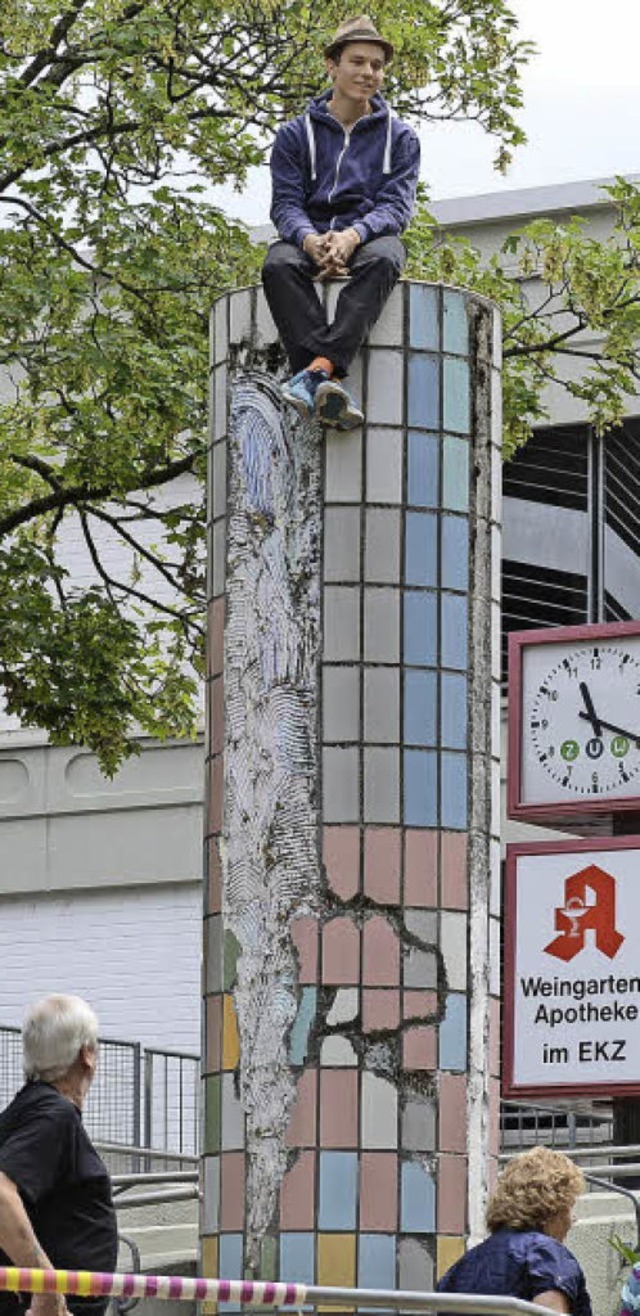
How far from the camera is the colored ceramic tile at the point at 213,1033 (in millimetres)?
11719

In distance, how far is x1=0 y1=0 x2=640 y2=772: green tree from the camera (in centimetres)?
2028

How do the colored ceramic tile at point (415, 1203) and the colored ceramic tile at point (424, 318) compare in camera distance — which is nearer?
the colored ceramic tile at point (415, 1203)

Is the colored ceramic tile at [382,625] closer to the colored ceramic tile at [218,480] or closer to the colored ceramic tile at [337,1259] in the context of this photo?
the colored ceramic tile at [218,480]

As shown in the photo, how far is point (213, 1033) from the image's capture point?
11766mm

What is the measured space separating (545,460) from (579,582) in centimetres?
116

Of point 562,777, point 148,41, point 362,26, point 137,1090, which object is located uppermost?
point 148,41

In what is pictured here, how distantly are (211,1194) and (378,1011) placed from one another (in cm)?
95

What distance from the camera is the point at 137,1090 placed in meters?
24.7

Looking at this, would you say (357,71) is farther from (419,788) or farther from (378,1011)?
(378,1011)

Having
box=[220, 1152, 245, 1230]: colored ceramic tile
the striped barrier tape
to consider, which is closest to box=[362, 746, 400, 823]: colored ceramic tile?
box=[220, 1152, 245, 1230]: colored ceramic tile

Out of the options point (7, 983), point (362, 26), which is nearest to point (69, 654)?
point (362, 26)

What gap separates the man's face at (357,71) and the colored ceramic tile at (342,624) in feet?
6.17

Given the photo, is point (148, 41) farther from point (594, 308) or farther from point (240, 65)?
point (594, 308)

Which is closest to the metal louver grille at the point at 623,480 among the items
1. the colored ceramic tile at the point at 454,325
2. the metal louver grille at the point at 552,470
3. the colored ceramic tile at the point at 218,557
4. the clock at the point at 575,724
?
the metal louver grille at the point at 552,470
